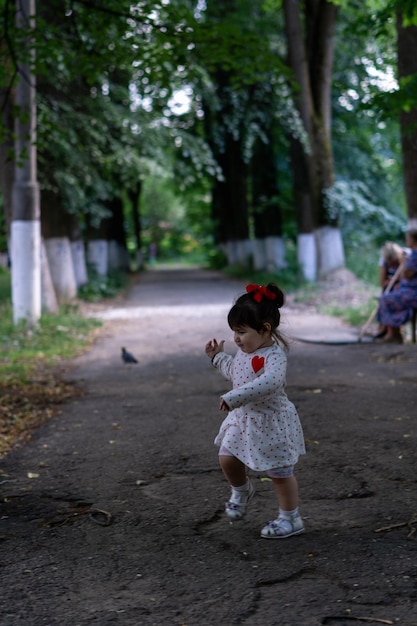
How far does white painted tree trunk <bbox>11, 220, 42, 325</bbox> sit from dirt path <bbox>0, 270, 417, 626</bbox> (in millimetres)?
5754

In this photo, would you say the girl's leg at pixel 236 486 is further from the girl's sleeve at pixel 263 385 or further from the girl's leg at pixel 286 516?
the girl's sleeve at pixel 263 385

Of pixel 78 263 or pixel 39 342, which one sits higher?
pixel 78 263

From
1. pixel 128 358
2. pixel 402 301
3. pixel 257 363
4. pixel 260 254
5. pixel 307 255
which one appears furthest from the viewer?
pixel 260 254

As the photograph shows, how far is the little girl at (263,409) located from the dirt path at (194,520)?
0.92 ft

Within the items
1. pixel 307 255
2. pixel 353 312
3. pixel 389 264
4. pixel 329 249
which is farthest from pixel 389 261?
pixel 307 255

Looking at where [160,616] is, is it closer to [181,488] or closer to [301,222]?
[181,488]

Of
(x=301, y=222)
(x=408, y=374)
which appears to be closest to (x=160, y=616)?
(x=408, y=374)

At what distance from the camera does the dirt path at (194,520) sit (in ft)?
10.9

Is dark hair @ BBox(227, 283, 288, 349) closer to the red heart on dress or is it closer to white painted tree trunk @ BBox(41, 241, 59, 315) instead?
the red heart on dress

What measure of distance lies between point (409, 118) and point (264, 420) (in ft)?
34.2

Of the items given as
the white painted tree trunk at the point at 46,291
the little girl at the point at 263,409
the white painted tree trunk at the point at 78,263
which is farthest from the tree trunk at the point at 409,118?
the white painted tree trunk at the point at 78,263

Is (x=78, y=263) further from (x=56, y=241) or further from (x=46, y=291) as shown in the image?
(x=46, y=291)

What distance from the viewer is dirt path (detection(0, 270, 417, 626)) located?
131 inches

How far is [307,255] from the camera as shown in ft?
80.8
